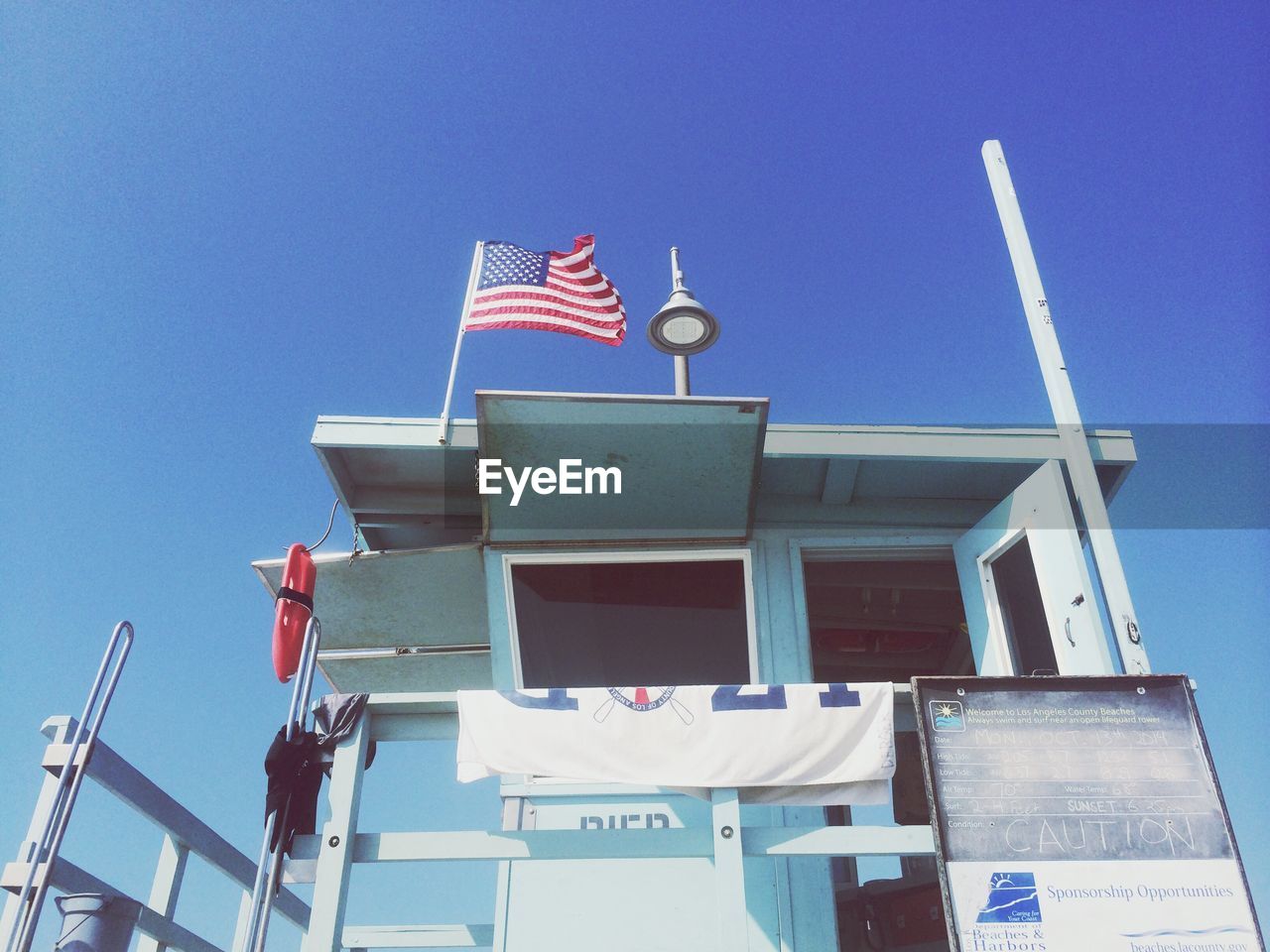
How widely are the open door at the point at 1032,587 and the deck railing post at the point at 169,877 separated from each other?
444cm

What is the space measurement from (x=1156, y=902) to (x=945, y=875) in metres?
0.83

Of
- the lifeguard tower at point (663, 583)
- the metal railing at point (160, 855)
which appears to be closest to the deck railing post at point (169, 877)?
the metal railing at point (160, 855)

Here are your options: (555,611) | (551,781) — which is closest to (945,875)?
(551,781)

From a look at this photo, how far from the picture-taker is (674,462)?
5820mm

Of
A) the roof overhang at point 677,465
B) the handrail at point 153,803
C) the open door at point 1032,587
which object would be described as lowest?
the handrail at point 153,803

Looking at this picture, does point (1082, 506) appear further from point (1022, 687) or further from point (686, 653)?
point (686, 653)

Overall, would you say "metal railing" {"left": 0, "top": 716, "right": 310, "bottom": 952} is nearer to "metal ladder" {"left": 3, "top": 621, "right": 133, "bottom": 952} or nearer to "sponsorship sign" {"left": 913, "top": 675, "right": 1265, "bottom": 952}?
"metal ladder" {"left": 3, "top": 621, "right": 133, "bottom": 952}

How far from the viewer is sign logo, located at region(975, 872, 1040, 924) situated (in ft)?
11.7

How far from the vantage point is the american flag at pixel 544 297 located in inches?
298

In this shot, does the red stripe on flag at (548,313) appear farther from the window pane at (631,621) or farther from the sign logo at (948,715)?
the sign logo at (948,715)

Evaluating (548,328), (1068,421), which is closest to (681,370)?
(548,328)

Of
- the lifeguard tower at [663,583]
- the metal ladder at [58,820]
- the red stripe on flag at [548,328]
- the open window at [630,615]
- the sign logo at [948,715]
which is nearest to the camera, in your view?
the metal ladder at [58,820]

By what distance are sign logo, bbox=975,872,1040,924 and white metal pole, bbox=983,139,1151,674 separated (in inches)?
52.5

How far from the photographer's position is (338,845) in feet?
12.5
